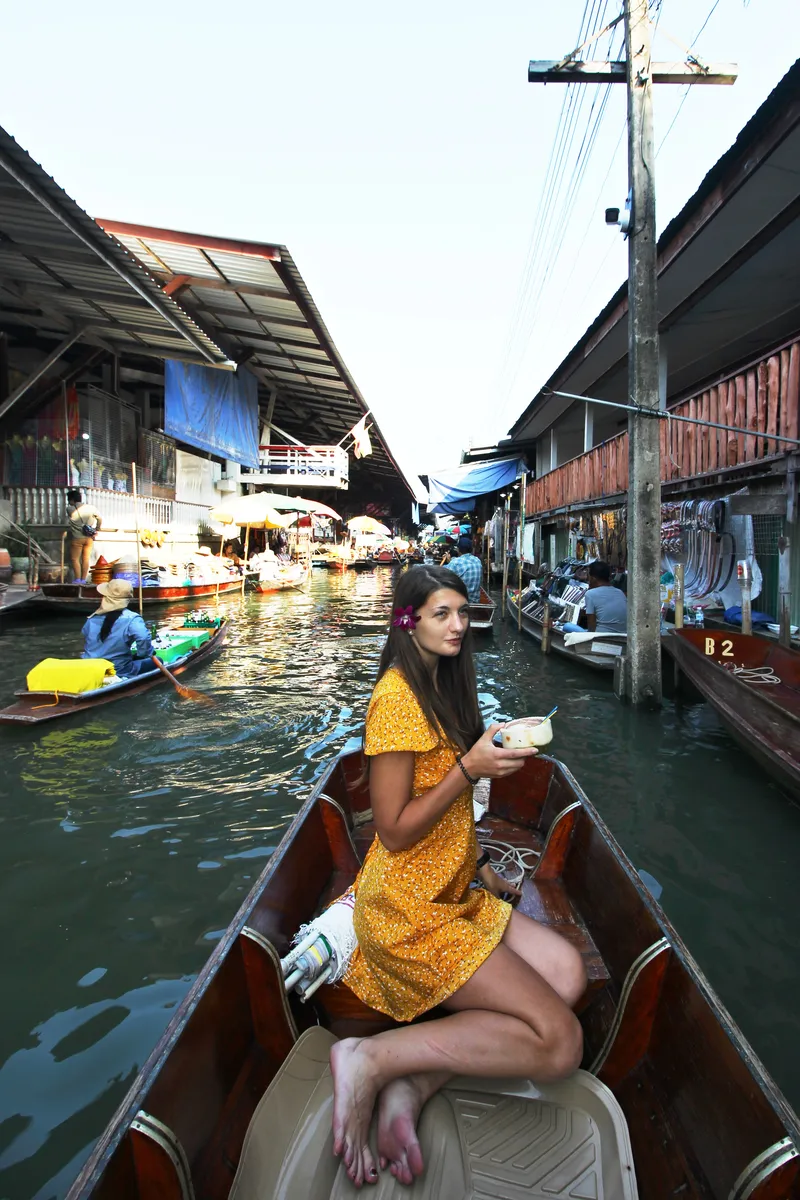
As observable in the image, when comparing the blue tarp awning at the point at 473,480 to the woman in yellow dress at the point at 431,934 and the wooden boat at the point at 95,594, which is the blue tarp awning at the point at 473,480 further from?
the woman in yellow dress at the point at 431,934

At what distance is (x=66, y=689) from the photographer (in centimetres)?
710

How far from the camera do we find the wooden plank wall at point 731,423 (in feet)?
23.5

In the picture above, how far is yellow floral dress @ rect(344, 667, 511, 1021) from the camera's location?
79.0 inches

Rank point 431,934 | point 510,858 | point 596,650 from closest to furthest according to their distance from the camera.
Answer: point 431,934 < point 510,858 < point 596,650

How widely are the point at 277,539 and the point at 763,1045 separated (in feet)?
97.2

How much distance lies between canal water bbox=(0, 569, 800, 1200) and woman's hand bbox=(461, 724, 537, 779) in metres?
1.91

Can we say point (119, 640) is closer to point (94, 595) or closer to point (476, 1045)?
point (94, 595)

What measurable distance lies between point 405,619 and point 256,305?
1849 centimetres

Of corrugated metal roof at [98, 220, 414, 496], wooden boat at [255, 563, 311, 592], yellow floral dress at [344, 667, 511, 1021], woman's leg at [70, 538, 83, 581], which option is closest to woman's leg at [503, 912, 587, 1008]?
yellow floral dress at [344, 667, 511, 1021]

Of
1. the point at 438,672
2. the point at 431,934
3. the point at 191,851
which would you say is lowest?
the point at 191,851

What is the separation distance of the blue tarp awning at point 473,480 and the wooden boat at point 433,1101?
63.0 ft

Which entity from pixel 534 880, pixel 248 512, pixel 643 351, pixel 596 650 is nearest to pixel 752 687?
pixel 596 650

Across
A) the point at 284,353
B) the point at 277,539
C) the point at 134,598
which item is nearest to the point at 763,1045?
the point at 134,598

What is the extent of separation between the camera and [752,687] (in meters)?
6.25
